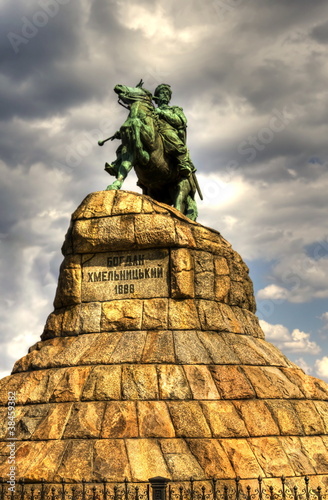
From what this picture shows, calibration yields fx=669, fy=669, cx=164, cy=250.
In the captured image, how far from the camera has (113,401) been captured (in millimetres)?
11320

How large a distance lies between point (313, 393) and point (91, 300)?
4748mm

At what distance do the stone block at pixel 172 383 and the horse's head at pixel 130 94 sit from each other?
23.4 feet

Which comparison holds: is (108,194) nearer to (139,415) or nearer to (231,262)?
(231,262)

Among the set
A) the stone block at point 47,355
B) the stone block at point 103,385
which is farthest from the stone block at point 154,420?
the stone block at point 47,355

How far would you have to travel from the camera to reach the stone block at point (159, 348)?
11.9 m

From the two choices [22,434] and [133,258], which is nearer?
[22,434]

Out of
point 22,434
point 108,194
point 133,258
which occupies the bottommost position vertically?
point 22,434

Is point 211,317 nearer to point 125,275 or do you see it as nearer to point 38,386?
point 125,275

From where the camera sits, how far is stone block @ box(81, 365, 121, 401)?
11.4 metres

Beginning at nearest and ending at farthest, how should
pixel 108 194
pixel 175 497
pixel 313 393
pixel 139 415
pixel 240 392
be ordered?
pixel 175 497 → pixel 139 415 → pixel 240 392 → pixel 313 393 → pixel 108 194

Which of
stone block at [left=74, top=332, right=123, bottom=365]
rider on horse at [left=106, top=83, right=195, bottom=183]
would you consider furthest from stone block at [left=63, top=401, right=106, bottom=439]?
rider on horse at [left=106, top=83, right=195, bottom=183]

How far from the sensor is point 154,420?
10906 millimetres

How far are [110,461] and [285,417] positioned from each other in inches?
131

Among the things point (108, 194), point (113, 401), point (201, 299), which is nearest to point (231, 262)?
point (201, 299)
